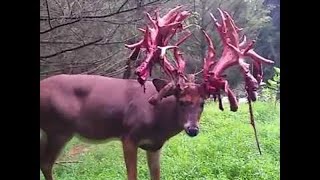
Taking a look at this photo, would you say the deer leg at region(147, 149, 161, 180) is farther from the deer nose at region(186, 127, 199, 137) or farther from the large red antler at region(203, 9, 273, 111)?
the large red antler at region(203, 9, 273, 111)

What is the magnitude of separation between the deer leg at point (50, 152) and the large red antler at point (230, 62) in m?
0.47

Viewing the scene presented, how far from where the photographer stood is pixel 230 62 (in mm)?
1570

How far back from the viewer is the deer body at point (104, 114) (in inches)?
62.8

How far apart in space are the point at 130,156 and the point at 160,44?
1.11 ft

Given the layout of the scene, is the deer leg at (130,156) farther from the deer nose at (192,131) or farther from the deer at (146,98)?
the deer nose at (192,131)

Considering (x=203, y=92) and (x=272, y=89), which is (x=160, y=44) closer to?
(x=203, y=92)

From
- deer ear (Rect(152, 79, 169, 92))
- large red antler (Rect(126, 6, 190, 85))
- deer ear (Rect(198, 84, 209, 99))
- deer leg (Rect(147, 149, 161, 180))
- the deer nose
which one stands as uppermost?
large red antler (Rect(126, 6, 190, 85))

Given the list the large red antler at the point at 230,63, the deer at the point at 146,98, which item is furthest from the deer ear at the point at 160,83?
the large red antler at the point at 230,63

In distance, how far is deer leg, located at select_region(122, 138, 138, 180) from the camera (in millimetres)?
1596

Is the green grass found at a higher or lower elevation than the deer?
lower

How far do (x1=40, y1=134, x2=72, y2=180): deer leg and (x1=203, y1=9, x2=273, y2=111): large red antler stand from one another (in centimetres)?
47

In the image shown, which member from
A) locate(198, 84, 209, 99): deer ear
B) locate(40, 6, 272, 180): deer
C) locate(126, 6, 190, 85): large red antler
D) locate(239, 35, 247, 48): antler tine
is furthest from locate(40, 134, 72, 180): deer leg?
locate(239, 35, 247, 48): antler tine
